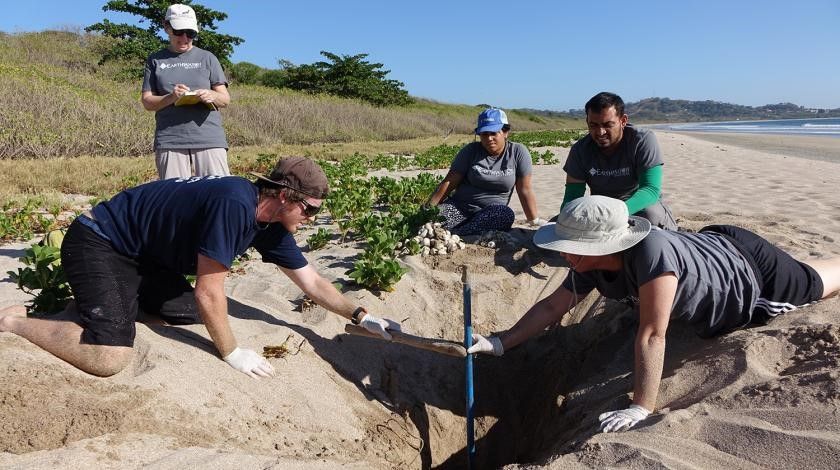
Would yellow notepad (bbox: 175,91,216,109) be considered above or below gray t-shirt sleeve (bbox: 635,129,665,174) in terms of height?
above

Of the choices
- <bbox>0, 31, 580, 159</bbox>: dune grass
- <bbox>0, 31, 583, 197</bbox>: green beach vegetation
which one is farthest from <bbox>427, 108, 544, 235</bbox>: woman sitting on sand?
<bbox>0, 31, 580, 159</bbox>: dune grass

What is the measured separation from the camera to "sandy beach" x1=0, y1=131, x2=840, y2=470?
2398mm

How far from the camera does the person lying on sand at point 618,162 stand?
4.35 m

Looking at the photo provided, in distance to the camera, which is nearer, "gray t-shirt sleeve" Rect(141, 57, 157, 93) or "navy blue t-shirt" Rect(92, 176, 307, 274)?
"navy blue t-shirt" Rect(92, 176, 307, 274)

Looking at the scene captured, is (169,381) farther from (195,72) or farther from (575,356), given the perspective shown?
(195,72)

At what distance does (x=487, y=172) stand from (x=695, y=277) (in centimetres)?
299

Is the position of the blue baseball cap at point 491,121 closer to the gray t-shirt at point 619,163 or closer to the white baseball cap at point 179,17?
the gray t-shirt at point 619,163

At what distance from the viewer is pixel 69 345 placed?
289 centimetres

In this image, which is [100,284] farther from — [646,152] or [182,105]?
[646,152]

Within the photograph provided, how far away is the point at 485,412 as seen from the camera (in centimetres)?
392

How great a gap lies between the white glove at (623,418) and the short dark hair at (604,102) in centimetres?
232

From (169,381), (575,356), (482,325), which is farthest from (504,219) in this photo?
(169,381)

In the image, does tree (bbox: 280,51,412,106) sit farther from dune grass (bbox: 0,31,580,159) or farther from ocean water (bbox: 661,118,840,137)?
ocean water (bbox: 661,118,840,137)

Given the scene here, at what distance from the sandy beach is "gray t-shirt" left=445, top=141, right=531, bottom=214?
738 millimetres
